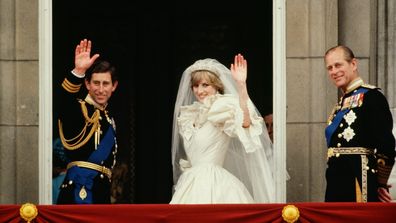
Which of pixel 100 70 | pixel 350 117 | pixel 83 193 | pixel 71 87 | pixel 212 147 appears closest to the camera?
pixel 350 117

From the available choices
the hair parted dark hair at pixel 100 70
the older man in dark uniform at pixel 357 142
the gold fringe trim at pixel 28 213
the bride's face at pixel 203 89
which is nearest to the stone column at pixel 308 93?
the bride's face at pixel 203 89

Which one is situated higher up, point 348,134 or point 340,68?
point 340,68

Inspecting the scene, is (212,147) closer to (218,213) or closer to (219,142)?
(219,142)

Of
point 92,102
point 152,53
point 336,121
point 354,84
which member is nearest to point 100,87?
point 92,102

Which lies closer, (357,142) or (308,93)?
(357,142)

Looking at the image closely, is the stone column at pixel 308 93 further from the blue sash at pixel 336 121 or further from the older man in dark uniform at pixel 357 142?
the older man in dark uniform at pixel 357 142

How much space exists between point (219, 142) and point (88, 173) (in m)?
1.22

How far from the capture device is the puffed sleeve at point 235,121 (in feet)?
47.3

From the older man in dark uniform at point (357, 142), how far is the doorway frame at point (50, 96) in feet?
3.99

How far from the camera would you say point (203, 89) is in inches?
578

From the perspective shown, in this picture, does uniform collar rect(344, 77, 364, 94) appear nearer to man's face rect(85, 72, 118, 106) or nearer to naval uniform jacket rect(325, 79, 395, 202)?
naval uniform jacket rect(325, 79, 395, 202)

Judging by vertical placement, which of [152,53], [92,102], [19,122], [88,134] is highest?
[152,53]

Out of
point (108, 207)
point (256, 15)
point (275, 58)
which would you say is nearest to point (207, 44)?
point (256, 15)

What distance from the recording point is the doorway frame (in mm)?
15156
